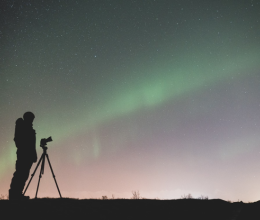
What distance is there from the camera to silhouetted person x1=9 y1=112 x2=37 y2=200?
675 cm

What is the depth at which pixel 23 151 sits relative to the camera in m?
6.98

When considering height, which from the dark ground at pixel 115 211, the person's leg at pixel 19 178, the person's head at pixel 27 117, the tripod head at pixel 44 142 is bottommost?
the dark ground at pixel 115 211

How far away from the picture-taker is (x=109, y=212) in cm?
521

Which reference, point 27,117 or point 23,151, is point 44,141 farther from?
point 27,117

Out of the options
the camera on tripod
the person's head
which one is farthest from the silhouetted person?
the camera on tripod

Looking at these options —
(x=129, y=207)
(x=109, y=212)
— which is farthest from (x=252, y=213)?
(x=109, y=212)

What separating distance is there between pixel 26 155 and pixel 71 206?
2401mm

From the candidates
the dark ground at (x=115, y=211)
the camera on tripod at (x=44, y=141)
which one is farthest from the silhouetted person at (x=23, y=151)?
the dark ground at (x=115, y=211)

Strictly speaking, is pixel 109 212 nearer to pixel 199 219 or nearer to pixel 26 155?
pixel 199 219

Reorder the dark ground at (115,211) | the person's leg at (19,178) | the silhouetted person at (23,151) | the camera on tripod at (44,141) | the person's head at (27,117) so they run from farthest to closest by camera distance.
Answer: the camera on tripod at (44,141), the person's head at (27,117), the silhouetted person at (23,151), the person's leg at (19,178), the dark ground at (115,211)

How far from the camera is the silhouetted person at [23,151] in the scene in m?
6.75

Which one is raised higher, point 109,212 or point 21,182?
point 21,182

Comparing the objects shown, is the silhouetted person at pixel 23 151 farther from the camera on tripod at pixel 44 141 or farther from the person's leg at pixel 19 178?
the camera on tripod at pixel 44 141

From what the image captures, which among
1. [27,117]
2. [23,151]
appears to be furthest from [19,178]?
[27,117]
